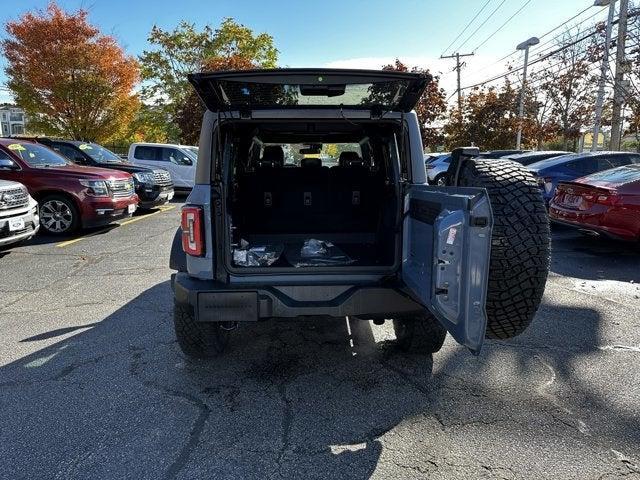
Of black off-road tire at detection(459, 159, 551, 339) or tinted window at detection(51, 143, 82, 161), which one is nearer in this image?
black off-road tire at detection(459, 159, 551, 339)

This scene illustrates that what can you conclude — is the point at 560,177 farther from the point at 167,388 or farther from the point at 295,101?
the point at 167,388

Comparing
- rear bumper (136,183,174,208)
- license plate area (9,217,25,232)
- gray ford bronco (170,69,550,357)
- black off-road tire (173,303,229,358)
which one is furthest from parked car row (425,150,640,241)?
rear bumper (136,183,174,208)

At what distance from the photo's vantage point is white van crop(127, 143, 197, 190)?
1541 cm

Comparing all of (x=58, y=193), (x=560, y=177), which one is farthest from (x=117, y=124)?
(x=560, y=177)

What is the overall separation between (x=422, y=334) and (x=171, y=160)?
13822mm

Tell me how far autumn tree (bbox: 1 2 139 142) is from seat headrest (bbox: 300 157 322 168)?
18817 mm

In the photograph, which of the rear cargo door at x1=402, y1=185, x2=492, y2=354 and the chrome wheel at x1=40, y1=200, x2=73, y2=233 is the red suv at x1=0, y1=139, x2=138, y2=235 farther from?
the rear cargo door at x1=402, y1=185, x2=492, y2=354

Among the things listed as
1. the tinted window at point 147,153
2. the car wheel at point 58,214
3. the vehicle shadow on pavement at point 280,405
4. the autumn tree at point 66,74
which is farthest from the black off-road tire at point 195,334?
the autumn tree at point 66,74

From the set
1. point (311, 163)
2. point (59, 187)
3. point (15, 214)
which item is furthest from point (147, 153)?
point (311, 163)

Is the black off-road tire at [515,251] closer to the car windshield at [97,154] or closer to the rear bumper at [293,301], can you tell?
the rear bumper at [293,301]

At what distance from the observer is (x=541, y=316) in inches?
178

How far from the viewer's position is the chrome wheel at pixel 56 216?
335 inches

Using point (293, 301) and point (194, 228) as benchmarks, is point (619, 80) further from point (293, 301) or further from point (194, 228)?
point (194, 228)

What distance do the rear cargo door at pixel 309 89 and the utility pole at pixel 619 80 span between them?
15070 mm
